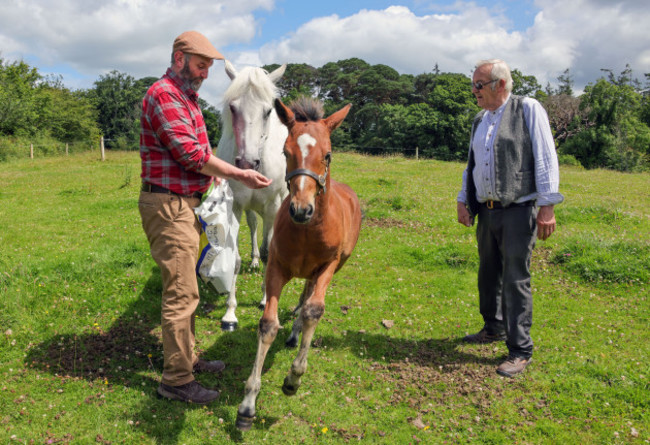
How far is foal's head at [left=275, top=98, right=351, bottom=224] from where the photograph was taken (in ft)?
11.0

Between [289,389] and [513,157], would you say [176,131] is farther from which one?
[513,157]

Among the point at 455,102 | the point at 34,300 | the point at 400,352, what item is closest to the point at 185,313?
the point at 400,352

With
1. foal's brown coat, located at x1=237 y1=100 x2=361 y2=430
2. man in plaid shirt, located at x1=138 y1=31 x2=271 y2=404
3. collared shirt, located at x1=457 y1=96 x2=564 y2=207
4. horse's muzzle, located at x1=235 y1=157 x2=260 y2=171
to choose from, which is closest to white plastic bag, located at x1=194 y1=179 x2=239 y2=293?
man in plaid shirt, located at x1=138 y1=31 x2=271 y2=404

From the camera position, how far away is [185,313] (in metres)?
3.89

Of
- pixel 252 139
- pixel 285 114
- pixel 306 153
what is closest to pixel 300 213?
pixel 306 153

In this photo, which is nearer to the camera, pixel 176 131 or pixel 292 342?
pixel 176 131

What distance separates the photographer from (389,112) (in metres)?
55.8

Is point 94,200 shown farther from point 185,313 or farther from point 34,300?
point 185,313

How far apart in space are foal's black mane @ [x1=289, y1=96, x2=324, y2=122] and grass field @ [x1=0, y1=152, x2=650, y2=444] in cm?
273

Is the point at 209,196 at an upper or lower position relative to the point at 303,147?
lower

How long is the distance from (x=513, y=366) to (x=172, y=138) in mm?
4258

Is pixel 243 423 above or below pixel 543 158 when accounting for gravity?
below

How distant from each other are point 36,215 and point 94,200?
8.23 ft

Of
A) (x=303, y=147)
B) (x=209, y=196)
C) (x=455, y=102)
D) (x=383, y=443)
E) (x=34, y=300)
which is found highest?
(x=455, y=102)
